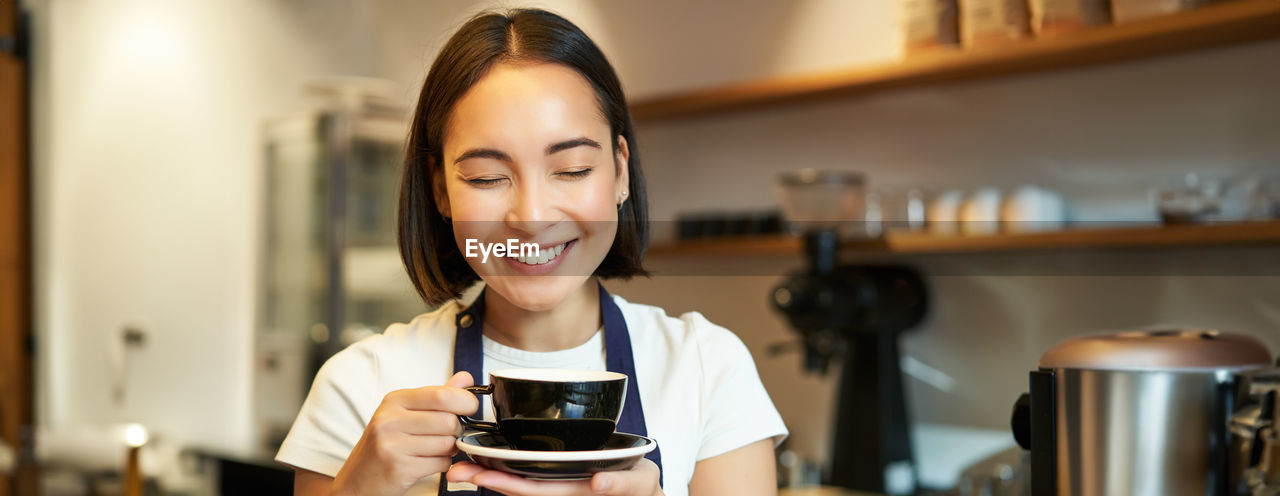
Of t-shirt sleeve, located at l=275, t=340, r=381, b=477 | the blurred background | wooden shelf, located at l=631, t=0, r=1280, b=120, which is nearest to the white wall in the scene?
the blurred background

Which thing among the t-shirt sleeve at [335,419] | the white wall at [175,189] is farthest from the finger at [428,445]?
the white wall at [175,189]

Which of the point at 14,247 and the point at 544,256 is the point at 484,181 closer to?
the point at 544,256

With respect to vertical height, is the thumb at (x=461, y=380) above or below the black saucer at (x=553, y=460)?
above

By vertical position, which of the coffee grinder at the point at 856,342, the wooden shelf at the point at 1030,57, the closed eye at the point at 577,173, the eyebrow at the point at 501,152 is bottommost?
the coffee grinder at the point at 856,342

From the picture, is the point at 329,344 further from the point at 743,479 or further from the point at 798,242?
the point at 743,479

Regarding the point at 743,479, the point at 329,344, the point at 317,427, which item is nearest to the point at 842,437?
the point at 743,479

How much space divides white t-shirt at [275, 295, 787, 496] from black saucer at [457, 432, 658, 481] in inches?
4.3

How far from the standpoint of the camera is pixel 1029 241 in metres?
1.72

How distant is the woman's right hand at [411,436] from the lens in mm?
534

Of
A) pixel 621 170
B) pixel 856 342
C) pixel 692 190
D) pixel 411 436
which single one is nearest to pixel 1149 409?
pixel 621 170

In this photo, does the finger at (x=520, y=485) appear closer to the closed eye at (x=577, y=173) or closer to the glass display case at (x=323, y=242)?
the closed eye at (x=577, y=173)

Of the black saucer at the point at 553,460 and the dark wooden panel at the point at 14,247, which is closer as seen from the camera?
the black saucer at the point at 553,460

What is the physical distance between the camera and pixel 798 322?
186 cm

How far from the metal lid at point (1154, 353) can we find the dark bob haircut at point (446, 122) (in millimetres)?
532
